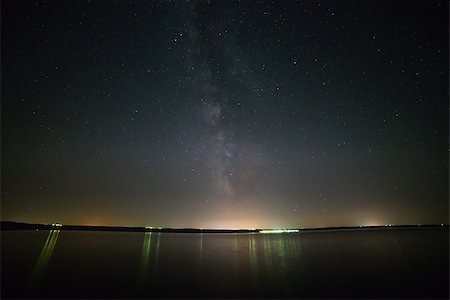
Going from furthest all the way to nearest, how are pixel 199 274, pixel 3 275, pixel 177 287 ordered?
pixel 199 274 → pixel 3 275 → pixel 177 287

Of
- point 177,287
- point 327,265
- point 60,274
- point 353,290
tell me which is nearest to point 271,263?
point 327,265

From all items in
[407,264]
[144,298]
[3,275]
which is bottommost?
[144,298]

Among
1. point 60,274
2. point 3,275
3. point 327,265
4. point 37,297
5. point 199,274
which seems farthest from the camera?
point 327,265

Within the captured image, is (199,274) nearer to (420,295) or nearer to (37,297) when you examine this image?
(37,297)

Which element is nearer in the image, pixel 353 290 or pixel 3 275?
pixel 353 290

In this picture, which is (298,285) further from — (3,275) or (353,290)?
(3,275)

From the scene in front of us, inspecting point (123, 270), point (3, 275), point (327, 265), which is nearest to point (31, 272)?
point (3, 275)

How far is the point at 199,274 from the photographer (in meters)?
9.84

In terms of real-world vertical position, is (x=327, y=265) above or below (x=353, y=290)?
above

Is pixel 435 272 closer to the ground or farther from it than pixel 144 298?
farther from it

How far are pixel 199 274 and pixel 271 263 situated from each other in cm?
389

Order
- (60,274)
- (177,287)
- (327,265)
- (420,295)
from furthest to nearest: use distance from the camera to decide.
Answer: (327,265) → (60,274) → (177,287) → (420,295)

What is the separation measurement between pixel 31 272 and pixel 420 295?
12.9 meters

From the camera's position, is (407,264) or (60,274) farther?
(407,264)
